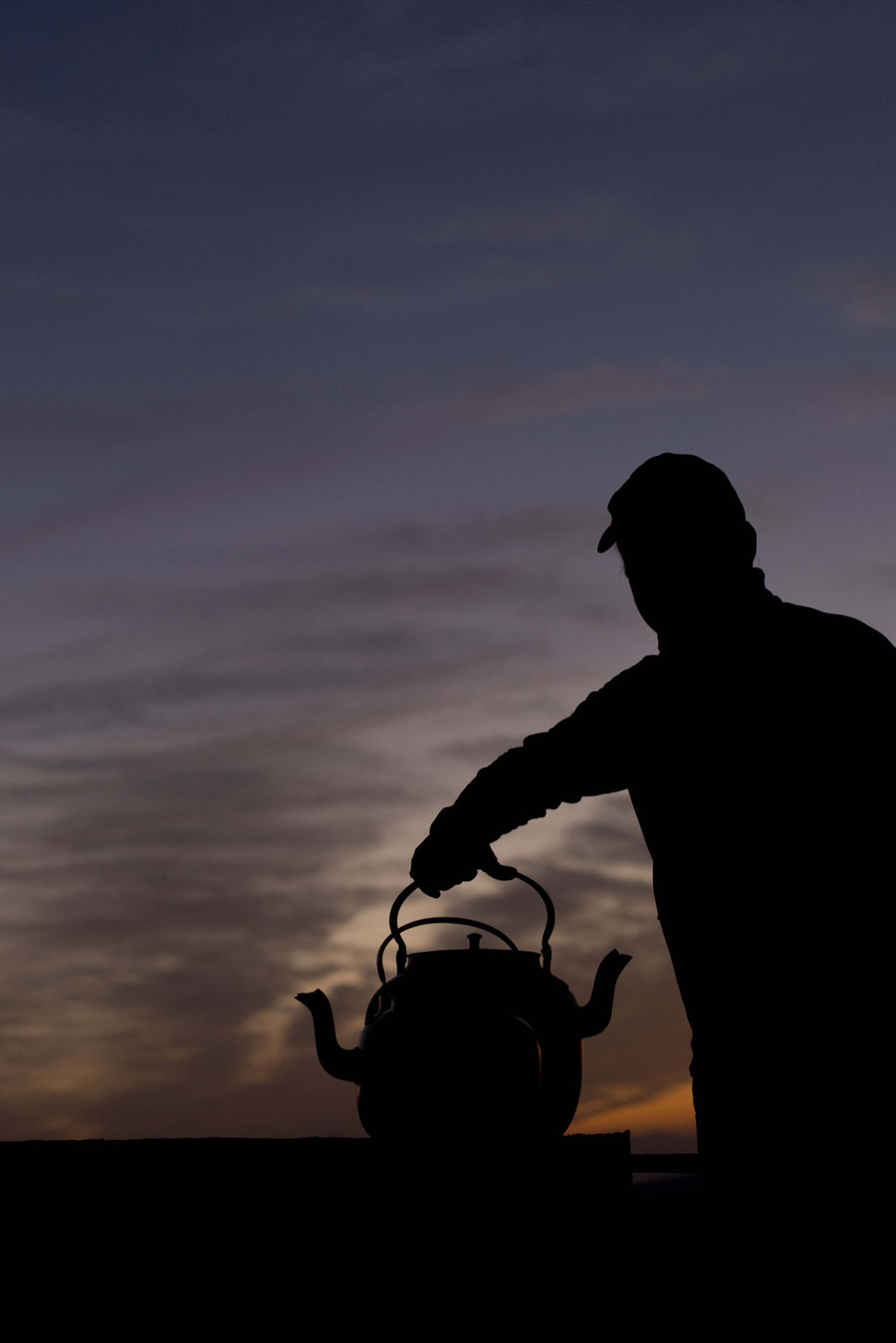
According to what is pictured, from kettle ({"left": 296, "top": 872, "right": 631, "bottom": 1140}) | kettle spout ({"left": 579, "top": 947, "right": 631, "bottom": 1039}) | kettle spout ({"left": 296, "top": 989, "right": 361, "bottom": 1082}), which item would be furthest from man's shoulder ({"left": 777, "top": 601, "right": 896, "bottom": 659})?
kettle spout ({"left": 296, "top": 989, "right": 361, "bottom": 1082})

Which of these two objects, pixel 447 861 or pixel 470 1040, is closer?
pixel 447 861

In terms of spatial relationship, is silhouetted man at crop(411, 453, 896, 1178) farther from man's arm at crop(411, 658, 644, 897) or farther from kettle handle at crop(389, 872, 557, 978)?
kettle handle at crop(389, 872, 557, 978)

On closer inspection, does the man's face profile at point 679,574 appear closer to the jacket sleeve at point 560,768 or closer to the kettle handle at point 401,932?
the jacket sleeve at point 560,768

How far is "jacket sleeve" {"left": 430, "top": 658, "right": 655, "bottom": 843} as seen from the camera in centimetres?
238

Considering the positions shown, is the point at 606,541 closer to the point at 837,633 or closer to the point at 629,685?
the point at 629,685

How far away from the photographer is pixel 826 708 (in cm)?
214

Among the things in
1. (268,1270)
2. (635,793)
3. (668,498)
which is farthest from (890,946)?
(268,1270)

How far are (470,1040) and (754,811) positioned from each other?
0.90 metres

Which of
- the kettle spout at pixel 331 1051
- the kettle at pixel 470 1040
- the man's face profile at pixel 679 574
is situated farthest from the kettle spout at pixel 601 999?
the man's face profile at pixel 679 574

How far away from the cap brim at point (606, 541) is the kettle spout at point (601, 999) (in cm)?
112

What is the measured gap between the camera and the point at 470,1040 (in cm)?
274

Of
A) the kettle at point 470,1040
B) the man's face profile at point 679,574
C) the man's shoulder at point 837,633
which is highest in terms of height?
the man's face profile at point 679,574

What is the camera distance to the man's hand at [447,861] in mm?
2605

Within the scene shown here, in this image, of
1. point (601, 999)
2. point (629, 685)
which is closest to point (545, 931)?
point (601, 999)
